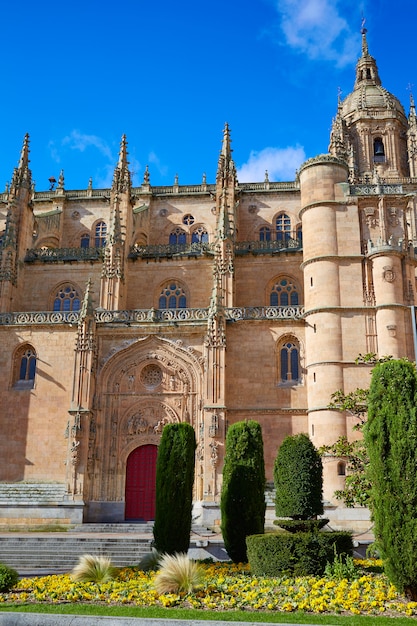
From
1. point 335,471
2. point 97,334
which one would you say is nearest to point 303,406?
point 335,471

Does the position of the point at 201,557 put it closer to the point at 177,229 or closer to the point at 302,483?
the point at 302,483

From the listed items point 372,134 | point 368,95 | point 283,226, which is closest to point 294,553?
point 283,226

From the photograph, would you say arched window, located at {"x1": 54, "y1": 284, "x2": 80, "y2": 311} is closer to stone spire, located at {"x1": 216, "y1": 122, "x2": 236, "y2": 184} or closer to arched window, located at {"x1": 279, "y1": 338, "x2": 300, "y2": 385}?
stone spire, located at {"x1": 216, "y1": 122, "x2": 236, "y2": 184}

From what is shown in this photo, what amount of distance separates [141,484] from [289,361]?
967 centimetres

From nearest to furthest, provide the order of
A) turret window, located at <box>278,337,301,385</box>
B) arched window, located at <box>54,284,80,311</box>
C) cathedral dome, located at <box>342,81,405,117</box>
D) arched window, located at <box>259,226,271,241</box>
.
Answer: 1. turret window, located at <box>278,337,301,385</box>
2. arched window, located at <box>54,284,80,311</box>
3. arched window, located at <box>259,226,271,241</box>
4. cathedral dome, located at <box>342,81,405,117</box>

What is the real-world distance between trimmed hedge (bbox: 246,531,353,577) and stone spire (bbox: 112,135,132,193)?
92.4ft

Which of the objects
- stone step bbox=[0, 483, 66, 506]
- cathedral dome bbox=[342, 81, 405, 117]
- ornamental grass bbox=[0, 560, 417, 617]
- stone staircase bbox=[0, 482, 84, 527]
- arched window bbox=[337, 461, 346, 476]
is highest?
cathedral dome bbox=[342, 81, 405, 117]

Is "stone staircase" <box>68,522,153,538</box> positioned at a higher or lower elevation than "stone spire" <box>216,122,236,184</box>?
lower

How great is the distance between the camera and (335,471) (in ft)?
94.8

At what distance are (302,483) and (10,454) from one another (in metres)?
18.6

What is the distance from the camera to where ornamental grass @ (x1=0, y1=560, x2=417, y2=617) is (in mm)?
12727

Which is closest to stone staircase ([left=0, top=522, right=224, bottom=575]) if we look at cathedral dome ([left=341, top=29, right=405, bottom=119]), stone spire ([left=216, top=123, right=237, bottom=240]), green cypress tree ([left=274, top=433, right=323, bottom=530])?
green cypress tree ([left=274, top=433, right=323, bottom=530])

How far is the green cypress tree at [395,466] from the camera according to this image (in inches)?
513

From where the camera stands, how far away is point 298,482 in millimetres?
18562
